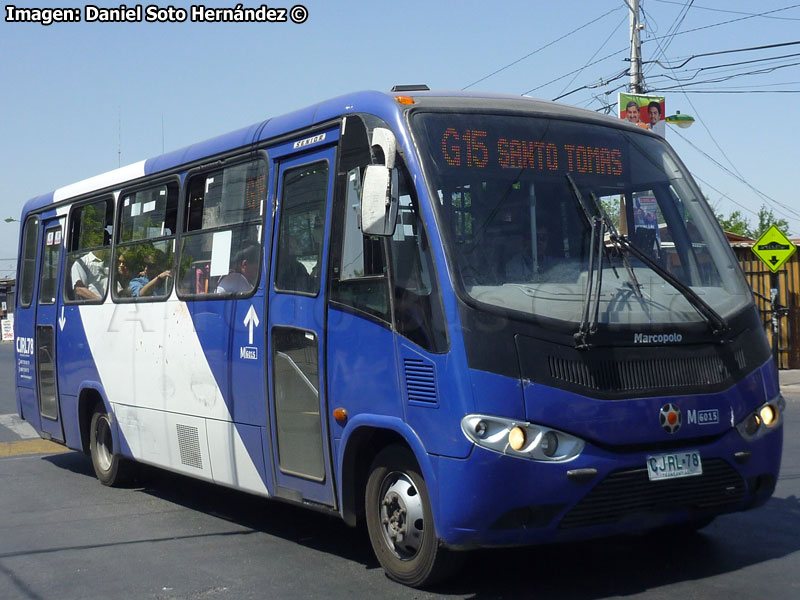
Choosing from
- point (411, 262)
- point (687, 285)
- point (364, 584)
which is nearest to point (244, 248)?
point (411, 262)

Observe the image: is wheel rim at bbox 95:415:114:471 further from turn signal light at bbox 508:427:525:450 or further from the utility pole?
the utility pole

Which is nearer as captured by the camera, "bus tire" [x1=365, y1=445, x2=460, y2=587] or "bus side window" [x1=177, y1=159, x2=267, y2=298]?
"bus tire" [x1=365, y1=445, x2=460, y2=587]

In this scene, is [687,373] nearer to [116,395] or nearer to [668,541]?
[668,541]

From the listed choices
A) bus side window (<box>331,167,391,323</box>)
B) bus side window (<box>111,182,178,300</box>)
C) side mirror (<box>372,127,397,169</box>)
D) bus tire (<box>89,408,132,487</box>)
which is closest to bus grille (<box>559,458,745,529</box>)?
bus side window (<box>331,167,391,323</box>)

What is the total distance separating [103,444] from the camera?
10898mm

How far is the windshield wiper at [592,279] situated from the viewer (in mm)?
5672

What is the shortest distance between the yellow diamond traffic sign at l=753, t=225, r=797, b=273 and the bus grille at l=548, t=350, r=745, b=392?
1387 cm

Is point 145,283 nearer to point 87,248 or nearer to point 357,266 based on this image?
point 87,248

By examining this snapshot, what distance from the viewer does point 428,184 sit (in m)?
5.94

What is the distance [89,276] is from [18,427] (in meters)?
6.28

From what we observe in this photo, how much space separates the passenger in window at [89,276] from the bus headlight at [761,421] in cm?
672

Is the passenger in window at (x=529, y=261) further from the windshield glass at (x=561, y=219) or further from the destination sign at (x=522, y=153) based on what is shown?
the destination sign at (x=522, y=153)

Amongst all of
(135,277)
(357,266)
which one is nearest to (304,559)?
(357,266)

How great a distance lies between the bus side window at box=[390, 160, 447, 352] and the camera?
572 cm
